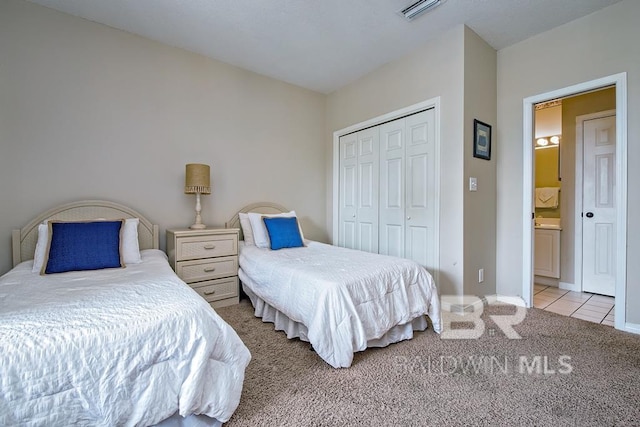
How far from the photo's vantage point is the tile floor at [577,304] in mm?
2666

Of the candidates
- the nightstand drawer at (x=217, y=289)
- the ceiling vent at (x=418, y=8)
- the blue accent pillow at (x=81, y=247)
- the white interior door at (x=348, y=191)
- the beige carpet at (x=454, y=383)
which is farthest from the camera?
the white interior door at (x=348, y=191)

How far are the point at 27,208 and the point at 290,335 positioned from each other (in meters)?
2.37

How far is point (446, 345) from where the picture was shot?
2.07 metres

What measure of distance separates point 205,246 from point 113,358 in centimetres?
170

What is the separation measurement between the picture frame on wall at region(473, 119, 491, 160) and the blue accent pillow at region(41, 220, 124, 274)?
3.24m

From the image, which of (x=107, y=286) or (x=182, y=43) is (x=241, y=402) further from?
(x=182, y=43)

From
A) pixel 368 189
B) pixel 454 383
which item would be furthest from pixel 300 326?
pixel 368 189

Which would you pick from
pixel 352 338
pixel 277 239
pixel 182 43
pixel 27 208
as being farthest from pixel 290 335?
pixel 182 43

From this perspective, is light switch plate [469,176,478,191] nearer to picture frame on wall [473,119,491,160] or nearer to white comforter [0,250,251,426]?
picture frame on wall [473,119,491,160]

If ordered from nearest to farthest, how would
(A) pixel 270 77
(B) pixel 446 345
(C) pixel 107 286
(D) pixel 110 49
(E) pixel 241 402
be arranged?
(E) pixel 241 402 < (C) pixel 107 286 < (B) pixel 446 345 < (D) pixel 110 49 < (A) pixel 270 77

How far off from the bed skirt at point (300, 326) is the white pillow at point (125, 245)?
3.22 ft

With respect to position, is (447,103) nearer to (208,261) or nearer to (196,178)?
(196,178)

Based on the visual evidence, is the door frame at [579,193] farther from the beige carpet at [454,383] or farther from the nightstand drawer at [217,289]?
the nightstand drawer at [217,289]

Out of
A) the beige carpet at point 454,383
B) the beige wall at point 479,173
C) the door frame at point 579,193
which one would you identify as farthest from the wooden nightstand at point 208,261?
the door frame at point 579,193
